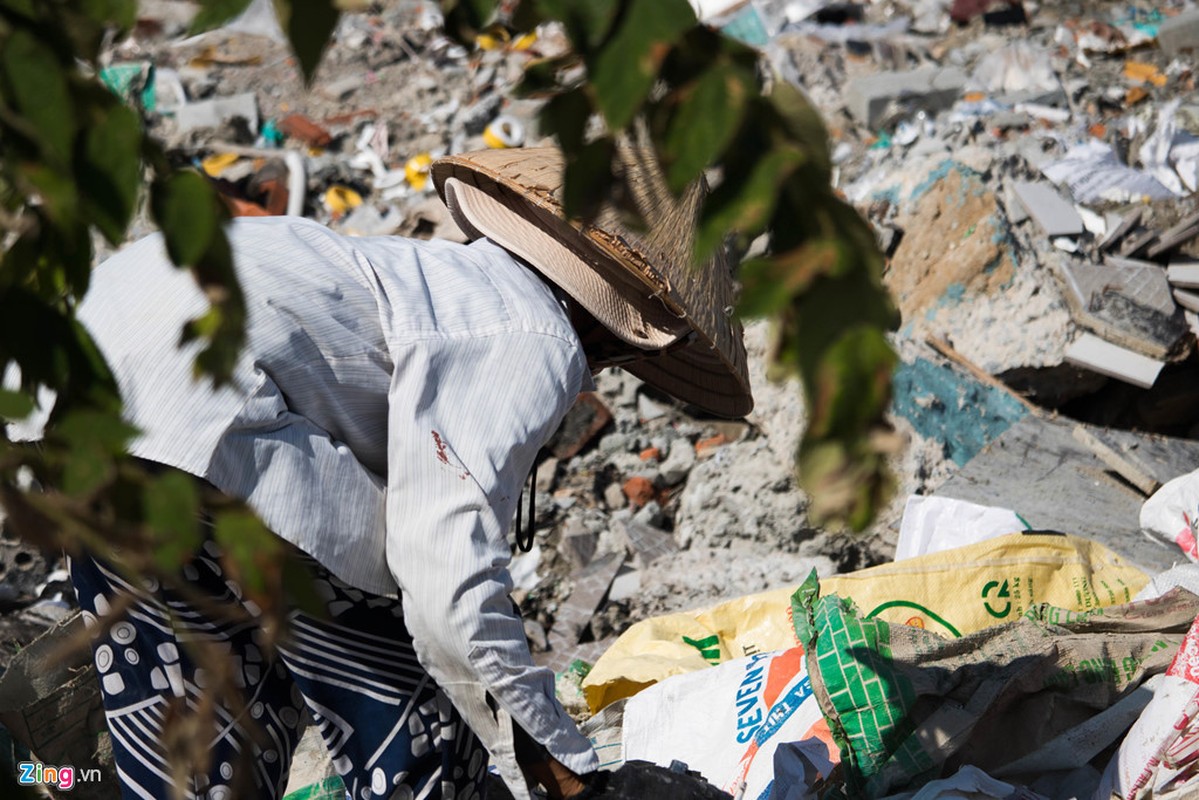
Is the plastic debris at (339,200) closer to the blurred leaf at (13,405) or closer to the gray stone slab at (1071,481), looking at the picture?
the gray stone slab at (1071,481)

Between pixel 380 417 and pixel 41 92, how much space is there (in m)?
1.11

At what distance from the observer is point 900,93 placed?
255 inches

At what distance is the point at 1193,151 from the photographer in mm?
5320

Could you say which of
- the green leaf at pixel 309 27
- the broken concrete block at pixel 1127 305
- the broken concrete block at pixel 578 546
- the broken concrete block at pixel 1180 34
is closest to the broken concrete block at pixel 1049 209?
the broken concrete block at pixel 1127 305

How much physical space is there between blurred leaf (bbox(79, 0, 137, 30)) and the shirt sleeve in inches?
36.9

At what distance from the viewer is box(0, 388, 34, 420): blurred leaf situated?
2.43 ft

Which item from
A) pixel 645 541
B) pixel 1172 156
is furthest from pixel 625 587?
pixel 1172 156

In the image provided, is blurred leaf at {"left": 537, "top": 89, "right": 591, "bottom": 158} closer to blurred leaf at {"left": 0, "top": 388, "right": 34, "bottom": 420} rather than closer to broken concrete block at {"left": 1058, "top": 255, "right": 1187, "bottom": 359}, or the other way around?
blurred leaf at {"left": 0, "top": 388, "right": 34, "bottom": 420}

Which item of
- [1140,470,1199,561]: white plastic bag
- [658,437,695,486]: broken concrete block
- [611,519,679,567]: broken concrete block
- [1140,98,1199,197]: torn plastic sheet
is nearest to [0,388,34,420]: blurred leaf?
[1140,470,1199,561]: white plastic bag

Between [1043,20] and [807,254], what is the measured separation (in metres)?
7.85

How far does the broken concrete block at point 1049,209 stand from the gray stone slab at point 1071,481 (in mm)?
1273

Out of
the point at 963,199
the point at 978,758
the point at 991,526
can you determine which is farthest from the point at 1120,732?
the point at 963,199

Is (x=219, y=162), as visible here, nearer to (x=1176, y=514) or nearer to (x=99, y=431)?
(x=1176, y=514)

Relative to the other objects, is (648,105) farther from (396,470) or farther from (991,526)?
(991,526)
